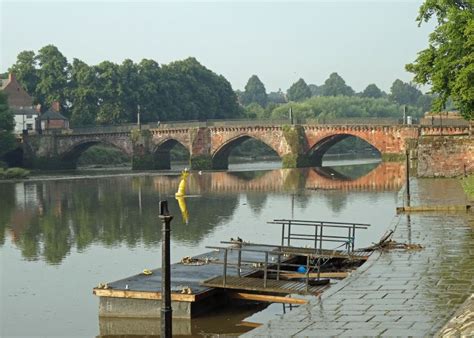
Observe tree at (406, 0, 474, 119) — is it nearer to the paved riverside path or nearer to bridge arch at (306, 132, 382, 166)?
the paved riverside path

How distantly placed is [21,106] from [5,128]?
79.3 feet

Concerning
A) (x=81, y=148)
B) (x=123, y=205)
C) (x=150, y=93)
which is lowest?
(x=123, y=205)

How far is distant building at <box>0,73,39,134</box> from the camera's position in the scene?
115812 millimetres

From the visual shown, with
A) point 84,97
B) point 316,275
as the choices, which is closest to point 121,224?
point 316,275

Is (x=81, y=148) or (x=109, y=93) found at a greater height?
(x=109, y=93)

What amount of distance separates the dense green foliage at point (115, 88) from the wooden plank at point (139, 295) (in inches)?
3772

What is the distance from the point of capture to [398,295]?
16391 mm

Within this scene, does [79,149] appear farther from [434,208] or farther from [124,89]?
[434,208]

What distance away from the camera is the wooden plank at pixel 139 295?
19188mm

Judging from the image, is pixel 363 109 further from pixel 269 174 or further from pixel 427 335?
pixel 427 335

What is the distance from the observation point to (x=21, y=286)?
25234 millimetres

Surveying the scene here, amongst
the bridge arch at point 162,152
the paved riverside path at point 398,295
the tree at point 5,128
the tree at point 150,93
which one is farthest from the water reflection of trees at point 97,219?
the tree at point 150,93

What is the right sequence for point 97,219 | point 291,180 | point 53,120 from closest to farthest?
point 97,219, point 291,180, point 53,120

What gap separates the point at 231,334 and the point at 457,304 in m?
5.41
